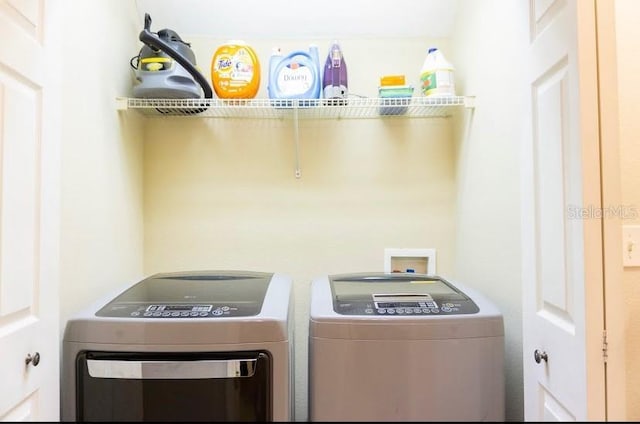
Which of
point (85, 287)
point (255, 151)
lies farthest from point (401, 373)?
point (255, 151)

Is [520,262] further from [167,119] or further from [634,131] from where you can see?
[167,119]

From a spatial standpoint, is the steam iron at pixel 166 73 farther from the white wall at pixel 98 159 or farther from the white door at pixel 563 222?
the white door at pixel 563 222

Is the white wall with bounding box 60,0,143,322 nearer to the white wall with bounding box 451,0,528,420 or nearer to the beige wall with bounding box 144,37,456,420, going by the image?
the beige wall with bounding box 144,37,456,420

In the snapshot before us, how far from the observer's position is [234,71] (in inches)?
72.8

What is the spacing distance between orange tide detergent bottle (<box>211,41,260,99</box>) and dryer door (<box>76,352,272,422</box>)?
1.13m

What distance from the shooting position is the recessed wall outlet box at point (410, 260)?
210 centimetres

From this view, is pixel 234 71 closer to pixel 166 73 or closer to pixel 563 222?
pixel 166 73

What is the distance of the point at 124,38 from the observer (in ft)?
A: 6.15

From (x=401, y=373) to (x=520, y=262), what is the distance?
56 centimetres

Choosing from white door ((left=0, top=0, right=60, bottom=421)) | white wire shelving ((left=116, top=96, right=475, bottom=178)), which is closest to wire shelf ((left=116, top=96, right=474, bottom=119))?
white wire shelving ((left=116, top=96, right=475, bottom=178))

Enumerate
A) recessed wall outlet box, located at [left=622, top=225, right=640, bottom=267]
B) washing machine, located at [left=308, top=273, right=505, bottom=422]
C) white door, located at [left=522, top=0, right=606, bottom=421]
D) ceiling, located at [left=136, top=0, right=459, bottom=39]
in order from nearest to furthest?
white door, located at [left=522, top=0, right=606, bottom=421] → recessed wall outlet box, located at [left=622, top=225, right=640, bottom=267] → washing machine, located at [left=308, top=273, right=505, bottom=422] → ceiling, located at [left=136, top=0, right=459, bottom=39]

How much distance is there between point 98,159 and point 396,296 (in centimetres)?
120

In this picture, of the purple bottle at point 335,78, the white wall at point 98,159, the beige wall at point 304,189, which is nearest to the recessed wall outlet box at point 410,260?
the beige wall at point 304,189

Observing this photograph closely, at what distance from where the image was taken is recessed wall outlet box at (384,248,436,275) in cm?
210
